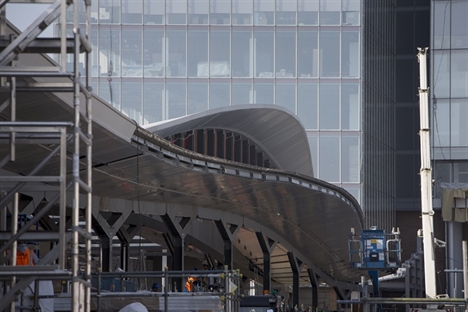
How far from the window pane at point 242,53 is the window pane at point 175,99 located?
3.44 meters

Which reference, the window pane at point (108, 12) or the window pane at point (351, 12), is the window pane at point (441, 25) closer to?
the window pane at point (351, 12)

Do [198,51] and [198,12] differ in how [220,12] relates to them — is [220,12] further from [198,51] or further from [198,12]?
[198,51]

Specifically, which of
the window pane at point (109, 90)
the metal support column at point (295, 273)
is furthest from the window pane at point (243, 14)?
the metal support column at point (295, 273)

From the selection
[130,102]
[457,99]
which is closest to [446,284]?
[457,99]

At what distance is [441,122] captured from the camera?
7669 cm

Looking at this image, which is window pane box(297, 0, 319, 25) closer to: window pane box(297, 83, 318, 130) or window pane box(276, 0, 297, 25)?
window pane box(276, 0, 297, 25)

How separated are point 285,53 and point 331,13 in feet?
12.1

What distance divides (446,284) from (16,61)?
2417 inches

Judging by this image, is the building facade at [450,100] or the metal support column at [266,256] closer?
the metal support column at [266,256]

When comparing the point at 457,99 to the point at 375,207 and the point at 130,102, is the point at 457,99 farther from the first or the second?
the point at 130,102

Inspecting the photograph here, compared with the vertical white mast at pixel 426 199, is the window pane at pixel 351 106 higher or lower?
higher

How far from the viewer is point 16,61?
16953 millimetres

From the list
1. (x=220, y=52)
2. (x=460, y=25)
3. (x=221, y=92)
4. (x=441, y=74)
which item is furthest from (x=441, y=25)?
(x=221, y=92)

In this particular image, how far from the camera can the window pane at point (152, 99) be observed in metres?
70.9
